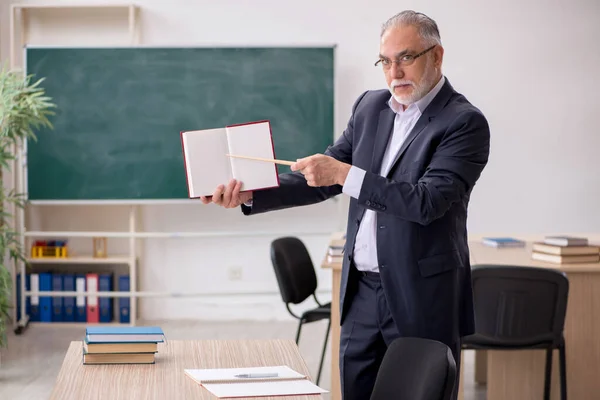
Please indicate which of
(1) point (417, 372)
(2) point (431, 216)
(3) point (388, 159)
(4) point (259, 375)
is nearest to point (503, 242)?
(3) point (388, 159)

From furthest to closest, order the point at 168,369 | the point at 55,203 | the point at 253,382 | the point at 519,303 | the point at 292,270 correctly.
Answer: the point at 55,203, the point at 292,270, the point at 519,303, the point at 168,369, the point at 253,382

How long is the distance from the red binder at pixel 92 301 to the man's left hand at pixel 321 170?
3.96 meters

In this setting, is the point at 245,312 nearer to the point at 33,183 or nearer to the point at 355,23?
the point at 33,183

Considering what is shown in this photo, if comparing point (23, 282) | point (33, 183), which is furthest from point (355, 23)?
point (23, 282)

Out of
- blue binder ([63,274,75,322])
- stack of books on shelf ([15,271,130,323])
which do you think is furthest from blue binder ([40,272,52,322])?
blue binder ([63,274,75,322])

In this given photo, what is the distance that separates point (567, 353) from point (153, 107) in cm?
329

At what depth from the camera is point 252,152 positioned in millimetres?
2146

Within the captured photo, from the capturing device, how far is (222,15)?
5938 mm

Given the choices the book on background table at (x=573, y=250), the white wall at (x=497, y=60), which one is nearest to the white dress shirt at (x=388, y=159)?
the book on background table at (x=573, y=250)

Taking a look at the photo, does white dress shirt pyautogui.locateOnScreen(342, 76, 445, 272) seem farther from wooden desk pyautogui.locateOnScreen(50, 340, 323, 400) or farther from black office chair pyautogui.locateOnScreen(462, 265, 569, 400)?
black office chair pyautogui.locateOnScreen(462, 265, 569, 400)

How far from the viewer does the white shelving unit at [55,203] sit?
568 cm

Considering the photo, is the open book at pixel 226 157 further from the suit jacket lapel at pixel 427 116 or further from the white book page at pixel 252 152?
the suit jacket lapel at pixel 427 116

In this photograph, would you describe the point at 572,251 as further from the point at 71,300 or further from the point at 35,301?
the point at 35,301

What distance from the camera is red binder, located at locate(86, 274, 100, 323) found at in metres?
5.74
